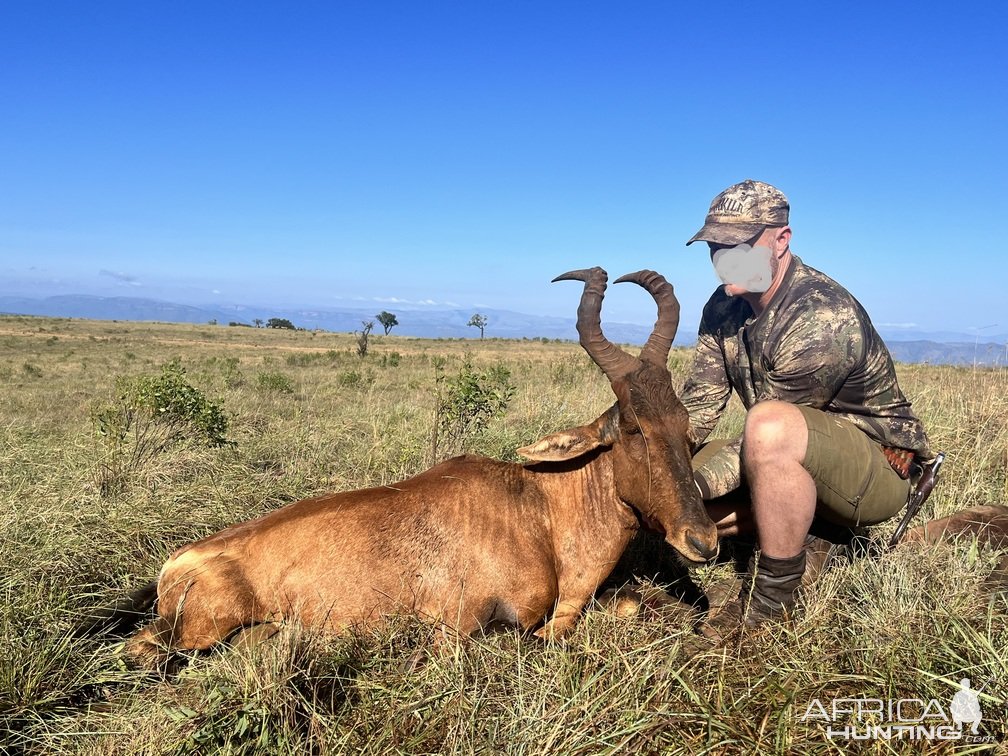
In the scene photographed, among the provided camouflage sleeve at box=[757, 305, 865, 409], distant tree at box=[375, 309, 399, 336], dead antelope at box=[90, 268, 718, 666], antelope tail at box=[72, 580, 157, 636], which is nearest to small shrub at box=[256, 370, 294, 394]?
antelope tail at box=[72, 580, 157, 636]

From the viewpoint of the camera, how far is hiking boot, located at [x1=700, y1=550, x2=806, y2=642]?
4395 mm

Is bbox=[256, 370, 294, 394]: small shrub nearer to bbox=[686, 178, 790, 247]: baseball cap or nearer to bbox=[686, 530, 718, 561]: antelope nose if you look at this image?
bbox=[686, 178, 790, 247]: baseball cap

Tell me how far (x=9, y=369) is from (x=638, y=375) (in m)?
32.2

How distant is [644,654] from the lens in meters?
3.74

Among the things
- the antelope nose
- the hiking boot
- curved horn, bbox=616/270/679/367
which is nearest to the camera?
the antelope nose

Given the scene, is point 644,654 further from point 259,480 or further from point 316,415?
point 316,415

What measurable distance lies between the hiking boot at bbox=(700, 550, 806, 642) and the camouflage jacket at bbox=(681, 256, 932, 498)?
2.52ft

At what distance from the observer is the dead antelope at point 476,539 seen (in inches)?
162

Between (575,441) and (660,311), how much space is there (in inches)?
43.6

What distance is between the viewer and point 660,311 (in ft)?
15.7

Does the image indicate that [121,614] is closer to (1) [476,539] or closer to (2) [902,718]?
(1) [476,539]

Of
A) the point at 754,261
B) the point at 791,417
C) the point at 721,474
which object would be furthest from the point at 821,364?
the point at 721,474

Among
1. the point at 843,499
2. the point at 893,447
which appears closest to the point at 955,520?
the point at 893,447

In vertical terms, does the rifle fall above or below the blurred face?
below
